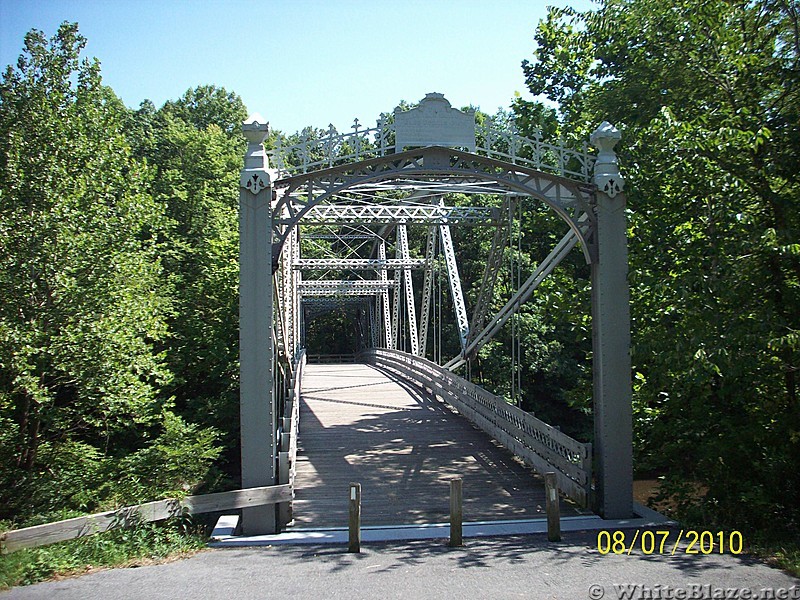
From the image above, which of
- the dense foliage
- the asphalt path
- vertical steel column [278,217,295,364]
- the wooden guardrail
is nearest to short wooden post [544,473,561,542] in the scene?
the asphalt path

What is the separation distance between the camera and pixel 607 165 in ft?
29.9

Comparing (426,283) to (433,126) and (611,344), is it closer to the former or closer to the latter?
(433,126)

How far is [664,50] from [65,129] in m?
9.80

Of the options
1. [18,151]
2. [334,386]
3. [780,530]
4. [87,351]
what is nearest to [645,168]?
[780,530]

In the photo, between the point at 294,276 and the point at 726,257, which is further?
the point at 294,276

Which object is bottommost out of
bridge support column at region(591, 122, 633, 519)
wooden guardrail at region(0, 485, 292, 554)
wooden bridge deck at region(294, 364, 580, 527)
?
wooden bridge deck at region(294, 364, 580, 527)

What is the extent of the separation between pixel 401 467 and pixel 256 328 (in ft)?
12.4

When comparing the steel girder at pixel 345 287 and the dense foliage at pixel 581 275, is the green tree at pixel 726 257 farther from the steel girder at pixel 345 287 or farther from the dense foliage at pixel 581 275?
the steel girder at pixel 345 287

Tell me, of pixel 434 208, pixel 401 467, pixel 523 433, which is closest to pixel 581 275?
pixel 434 208

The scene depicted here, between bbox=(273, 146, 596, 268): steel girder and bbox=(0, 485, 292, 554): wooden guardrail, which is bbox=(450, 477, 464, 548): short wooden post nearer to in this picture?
bbox=(0, 485, 292, 554): wooden guardrail

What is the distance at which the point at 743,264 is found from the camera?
7.62 metres

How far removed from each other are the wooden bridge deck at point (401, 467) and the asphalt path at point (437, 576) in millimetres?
1652

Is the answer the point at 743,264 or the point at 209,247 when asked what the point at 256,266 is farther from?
the point at 209,247

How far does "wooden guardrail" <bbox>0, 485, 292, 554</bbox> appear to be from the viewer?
21.3 ft
